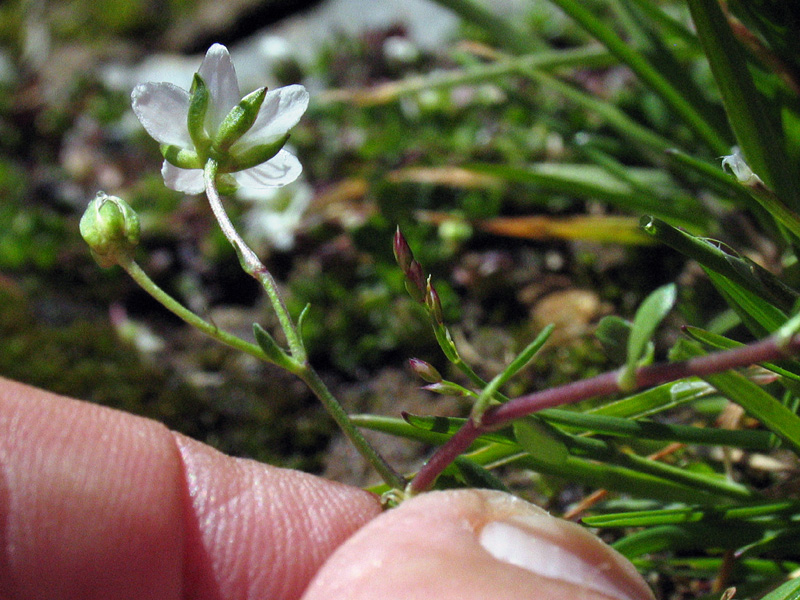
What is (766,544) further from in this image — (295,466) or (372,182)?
(372,182)

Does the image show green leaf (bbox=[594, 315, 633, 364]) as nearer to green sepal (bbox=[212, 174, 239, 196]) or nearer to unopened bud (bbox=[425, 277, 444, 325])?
unopened bud (bbox=[425, 277, 444, 325])

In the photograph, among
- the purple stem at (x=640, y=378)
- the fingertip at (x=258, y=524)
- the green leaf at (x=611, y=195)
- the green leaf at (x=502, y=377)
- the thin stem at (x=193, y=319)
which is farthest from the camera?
the green leaf at (x=611, y=195)

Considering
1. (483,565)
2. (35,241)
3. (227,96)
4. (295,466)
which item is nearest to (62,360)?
(35,241)

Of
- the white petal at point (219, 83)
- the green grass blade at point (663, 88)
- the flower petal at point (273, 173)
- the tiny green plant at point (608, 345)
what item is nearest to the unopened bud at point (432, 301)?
the tiny green plant at point (608, 345)

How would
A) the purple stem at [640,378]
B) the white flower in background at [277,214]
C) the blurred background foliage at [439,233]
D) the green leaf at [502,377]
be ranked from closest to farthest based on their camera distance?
the purple stem at [640,378] < the green leaf at [502,377] < the blurred background foliage at [439,233] < the white flower in background at [277,214]

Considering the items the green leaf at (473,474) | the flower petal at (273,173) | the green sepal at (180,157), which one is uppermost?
the green sepal at (180,157)

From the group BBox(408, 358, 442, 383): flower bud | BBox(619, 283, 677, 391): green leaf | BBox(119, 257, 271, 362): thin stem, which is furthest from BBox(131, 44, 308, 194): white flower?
BBox(619, 283, 677, 391): green leaf

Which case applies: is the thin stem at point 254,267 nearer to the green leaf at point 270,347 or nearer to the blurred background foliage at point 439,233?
the green leaf at point 270,347
